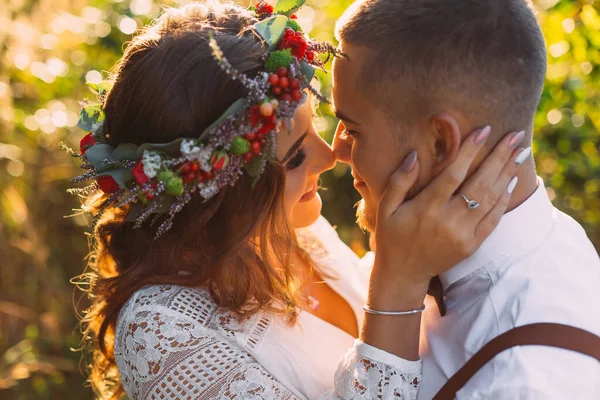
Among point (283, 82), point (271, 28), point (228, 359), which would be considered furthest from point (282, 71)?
point (228, 359)

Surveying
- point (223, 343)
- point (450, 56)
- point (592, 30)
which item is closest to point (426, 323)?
point (223, 343)

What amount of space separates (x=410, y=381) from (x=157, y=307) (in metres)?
0.92

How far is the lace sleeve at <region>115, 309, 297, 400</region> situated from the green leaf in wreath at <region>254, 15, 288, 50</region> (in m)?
1.03

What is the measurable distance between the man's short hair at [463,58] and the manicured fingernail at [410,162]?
122 millimetres

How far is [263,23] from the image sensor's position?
2.25 metres

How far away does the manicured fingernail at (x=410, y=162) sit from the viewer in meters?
2.07

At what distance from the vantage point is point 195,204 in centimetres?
240

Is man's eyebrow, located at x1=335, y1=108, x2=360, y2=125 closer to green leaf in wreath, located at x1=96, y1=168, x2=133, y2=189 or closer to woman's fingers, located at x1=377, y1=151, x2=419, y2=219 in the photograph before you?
woman's fingers, located at x1=377, y1=151, x2=419, y2=219

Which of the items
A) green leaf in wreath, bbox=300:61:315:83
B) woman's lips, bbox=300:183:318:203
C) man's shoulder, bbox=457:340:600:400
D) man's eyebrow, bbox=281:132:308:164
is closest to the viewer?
man's shoulder, bbox=457:340:600:400

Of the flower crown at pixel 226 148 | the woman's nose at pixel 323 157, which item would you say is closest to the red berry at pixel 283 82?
the flower crown at pixel 226 148

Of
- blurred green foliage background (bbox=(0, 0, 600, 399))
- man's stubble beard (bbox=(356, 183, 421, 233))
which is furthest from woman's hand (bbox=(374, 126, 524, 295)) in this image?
blurred green foliage background (bbox=(0, 0, 600, 399))

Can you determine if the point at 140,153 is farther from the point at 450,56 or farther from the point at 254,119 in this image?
the point at 450,56

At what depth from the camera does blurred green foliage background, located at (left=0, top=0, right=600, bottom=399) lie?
3859mm

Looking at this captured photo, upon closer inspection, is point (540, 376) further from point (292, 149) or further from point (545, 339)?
point (292, 149)
